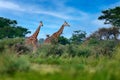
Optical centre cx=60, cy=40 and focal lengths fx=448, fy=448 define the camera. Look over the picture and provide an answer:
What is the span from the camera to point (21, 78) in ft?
32.8

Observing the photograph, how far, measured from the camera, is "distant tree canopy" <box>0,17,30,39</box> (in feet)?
152

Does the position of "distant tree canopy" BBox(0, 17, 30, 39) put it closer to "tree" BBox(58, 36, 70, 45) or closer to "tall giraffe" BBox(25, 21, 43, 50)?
"tree" BBox(58, 36, 70, 45)

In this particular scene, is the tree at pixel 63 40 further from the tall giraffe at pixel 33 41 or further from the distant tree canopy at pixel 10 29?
the tall giraffe at pixel 33 41

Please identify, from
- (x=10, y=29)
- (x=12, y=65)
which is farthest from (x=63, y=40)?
(x=12, y=65)

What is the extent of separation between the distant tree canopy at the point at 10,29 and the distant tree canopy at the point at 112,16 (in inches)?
458

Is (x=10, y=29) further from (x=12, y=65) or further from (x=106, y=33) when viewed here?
(x=12, y=65)

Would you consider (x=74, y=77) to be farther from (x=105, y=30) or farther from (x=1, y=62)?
(x=105, y=30)

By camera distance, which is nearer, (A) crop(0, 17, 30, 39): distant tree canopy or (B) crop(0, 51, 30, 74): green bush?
(B) crop(0, 51, 30, 74): green bush

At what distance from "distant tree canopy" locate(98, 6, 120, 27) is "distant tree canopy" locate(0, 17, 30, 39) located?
11643 mm

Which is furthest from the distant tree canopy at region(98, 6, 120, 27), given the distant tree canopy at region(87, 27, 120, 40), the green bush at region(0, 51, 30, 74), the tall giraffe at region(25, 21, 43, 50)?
the green bush at region(0, 51, 30, 74)

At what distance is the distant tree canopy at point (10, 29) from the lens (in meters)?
46.4

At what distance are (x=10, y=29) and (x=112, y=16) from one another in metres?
13.0

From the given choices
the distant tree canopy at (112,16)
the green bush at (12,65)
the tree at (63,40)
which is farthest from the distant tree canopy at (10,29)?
the green bush at (12,65)

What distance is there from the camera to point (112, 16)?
3872 centimetres
